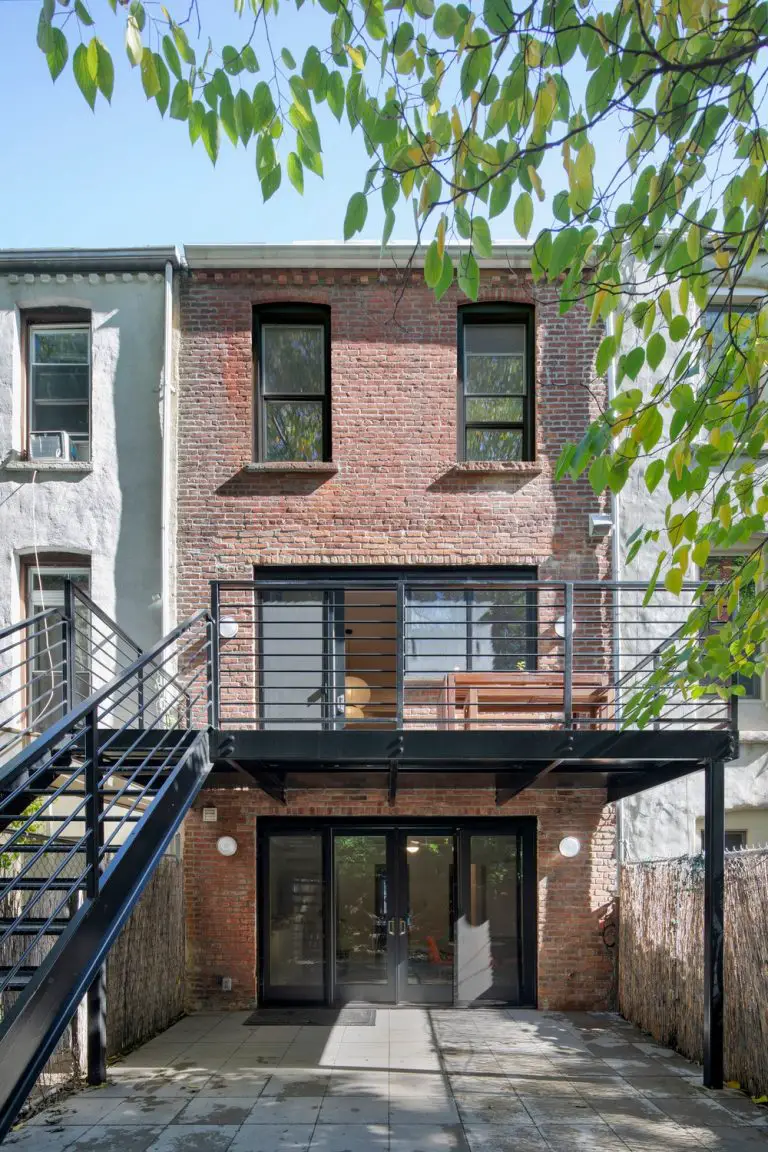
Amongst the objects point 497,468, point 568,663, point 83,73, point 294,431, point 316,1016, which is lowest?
point 316,1016

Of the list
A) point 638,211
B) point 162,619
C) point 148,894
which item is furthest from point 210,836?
point 638,211

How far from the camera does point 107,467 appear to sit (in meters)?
10.9

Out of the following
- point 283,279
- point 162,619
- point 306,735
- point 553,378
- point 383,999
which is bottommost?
point 383,999

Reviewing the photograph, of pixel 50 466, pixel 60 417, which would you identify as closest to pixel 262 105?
pixel 50 466

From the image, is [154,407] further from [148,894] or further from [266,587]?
[148,894]

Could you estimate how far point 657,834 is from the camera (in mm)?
10727

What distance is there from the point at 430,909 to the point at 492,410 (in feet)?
19.5

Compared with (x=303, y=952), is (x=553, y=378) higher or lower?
higher

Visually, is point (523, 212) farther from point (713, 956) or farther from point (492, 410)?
point (492, 410)

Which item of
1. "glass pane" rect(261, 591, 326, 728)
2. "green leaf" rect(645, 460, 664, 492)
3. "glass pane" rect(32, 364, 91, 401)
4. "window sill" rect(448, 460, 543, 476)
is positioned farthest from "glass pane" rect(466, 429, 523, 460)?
"green leaf" rect(645, 460, 664, 492)

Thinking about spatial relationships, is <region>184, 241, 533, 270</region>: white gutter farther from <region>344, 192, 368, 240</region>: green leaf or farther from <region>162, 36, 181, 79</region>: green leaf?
<region>344, 192, 368, 240</region>: green leaf

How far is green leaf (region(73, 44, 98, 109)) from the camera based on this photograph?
2.86m

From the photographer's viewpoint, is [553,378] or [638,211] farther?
[553,378]

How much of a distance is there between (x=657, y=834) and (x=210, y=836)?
5126 mm
